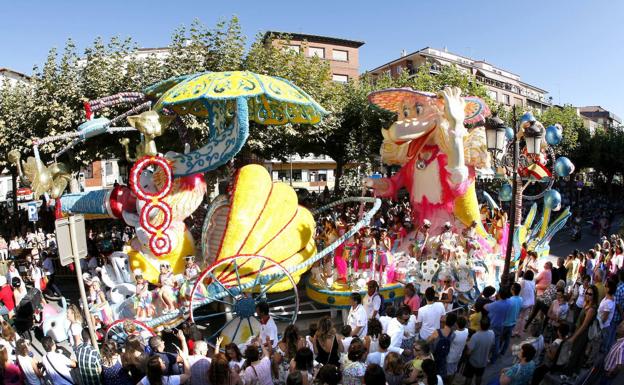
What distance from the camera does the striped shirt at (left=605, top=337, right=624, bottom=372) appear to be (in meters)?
5.16

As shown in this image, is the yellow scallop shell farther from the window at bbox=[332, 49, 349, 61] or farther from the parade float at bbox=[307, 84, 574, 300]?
the window at bbox=[332, 49, 349, 61]

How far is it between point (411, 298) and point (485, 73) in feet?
188

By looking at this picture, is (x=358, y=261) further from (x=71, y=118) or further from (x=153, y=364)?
(x=71, y=118)

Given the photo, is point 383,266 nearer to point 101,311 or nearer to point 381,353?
point 381,353

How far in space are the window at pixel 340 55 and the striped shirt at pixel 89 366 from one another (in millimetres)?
42785

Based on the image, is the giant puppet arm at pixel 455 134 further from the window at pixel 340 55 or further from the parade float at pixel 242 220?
the window at pixel 340 55

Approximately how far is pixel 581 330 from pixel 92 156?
1675 centimetres

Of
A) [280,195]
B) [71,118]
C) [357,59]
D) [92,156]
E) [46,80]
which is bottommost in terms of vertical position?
[280,195]

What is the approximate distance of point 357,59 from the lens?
152 ft

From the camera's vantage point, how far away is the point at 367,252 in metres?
9.75

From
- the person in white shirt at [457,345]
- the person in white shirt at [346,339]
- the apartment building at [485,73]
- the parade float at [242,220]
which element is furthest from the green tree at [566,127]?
the person in white shirt at [346,339]

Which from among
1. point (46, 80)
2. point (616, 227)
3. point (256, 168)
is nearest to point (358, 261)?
point (256, 168)

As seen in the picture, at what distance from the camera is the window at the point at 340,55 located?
45312 mm

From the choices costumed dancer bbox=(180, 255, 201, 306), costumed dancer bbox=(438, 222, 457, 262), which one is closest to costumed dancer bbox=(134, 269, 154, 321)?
costumed dancer bbox=(180, 255, 201, 306)
